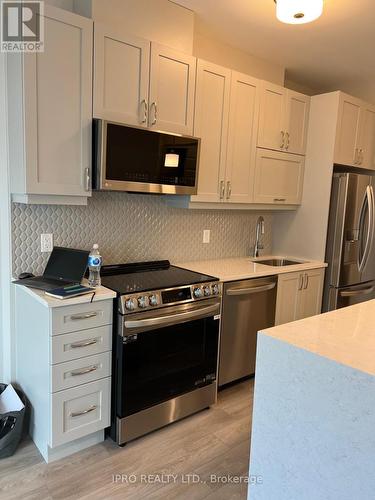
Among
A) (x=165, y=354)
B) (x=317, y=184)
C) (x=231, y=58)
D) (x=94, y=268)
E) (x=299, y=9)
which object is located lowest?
(x=165, y=354)

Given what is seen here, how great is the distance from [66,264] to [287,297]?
1840mm

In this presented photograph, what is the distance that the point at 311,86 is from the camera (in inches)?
162

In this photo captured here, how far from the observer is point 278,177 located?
3428 mm

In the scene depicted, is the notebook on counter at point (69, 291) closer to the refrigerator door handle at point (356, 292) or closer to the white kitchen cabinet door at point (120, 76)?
the white kitchen cabinet door at point (120, 76)

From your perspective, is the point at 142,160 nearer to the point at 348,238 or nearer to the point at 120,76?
the point at 120,76

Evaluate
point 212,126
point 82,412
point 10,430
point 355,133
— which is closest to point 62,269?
point 82,412

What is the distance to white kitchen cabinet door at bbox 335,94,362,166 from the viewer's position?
3.45 m

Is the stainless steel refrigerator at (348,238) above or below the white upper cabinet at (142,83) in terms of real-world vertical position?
below

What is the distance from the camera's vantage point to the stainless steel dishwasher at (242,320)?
109 inches

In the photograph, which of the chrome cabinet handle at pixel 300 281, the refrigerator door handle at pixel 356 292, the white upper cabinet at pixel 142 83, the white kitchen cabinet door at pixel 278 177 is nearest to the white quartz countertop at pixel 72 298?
the white upper cabinet at pixel 142 83

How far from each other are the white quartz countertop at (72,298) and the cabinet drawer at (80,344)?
0.17m

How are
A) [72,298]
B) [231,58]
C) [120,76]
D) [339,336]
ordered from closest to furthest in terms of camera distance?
1. [339,336]
2. [72,298]
3. [120,76]
4. [231,58]

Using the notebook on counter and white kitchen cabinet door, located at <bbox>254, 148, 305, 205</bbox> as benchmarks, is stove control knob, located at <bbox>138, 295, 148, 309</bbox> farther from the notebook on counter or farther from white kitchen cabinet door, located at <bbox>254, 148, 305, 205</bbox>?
white kitchen cabinet door, located at <bbox>254, 148, 305, 205</bbox>

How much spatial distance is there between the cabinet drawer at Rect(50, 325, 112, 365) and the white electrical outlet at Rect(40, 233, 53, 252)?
66cm
